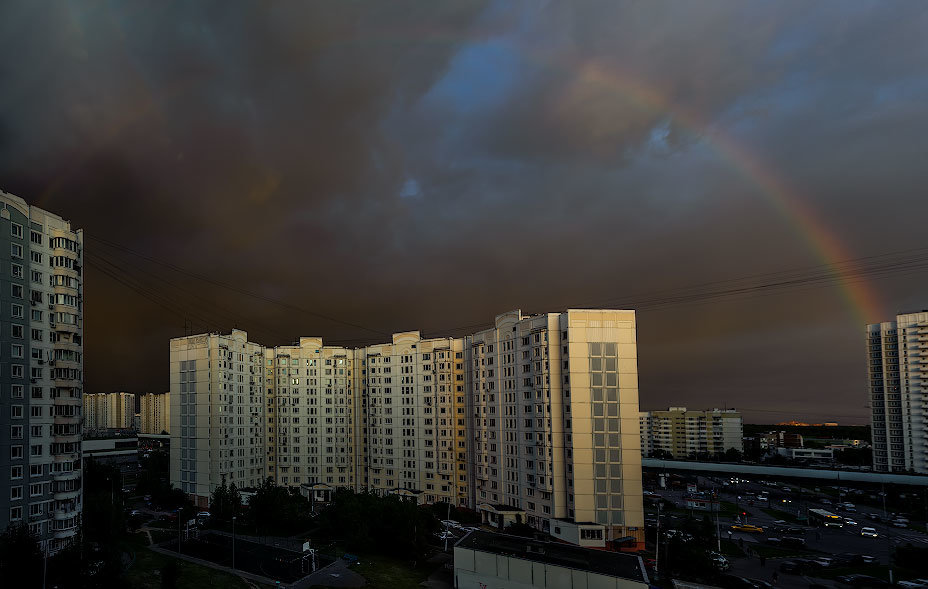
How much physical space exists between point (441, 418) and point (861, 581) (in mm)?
56518

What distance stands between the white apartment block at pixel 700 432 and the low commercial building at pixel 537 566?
15092 centimetres

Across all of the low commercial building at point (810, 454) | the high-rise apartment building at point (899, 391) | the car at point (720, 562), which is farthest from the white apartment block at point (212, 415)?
the low commercial building at point (810, 454)

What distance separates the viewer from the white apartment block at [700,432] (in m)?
187

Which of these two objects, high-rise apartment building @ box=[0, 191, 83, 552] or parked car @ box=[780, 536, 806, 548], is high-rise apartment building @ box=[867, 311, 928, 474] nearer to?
parked car @ box=[780, 536, 806, 548]

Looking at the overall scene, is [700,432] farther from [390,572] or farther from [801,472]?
[390,572]

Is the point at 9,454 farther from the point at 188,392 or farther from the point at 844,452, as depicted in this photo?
the point at 844,452

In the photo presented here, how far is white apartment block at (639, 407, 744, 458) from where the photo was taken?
7377 inches

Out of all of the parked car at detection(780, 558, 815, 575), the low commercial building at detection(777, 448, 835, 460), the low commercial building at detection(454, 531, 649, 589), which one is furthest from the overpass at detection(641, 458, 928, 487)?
the low commercial building at detection(454, 531, 649, 589)

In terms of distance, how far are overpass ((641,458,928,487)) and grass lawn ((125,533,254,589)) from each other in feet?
333

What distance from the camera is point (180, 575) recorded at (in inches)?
2016

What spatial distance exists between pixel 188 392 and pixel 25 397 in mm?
42226

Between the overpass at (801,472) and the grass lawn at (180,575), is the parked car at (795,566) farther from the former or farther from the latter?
the overpass at (801,472)

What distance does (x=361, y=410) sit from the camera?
340 ft

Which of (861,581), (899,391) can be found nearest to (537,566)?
(861,581)
